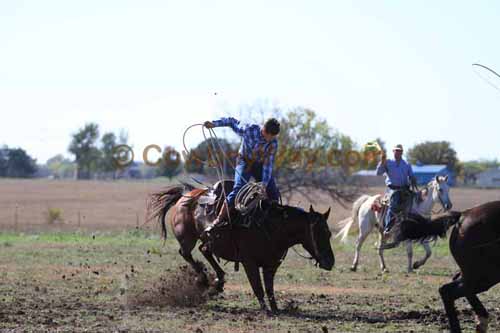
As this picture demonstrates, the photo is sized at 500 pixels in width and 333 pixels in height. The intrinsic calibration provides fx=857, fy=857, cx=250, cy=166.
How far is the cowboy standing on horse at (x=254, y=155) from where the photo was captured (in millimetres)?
11594

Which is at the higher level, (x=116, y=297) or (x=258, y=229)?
(x=258, y=229)

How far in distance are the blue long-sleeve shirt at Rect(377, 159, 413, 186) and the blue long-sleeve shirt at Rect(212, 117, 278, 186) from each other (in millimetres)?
6705

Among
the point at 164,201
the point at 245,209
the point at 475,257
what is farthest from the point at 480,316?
the point at 164,201

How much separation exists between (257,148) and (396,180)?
298 inches

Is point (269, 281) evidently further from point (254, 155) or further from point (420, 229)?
point (420, 229)

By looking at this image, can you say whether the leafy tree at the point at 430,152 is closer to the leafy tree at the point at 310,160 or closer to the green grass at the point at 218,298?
the leafy tree at the point at 310,160

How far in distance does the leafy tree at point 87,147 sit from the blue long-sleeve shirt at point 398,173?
292 feet

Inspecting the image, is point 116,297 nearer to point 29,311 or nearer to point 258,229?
point 29,311

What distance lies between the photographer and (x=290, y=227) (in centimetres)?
1164

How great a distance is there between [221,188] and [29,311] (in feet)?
10.3

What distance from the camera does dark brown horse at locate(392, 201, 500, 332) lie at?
31.6 ft

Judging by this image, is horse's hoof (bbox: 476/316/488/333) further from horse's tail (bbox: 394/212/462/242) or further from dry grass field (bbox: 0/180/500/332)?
horse's tail (bbox: 394/212/462/242)

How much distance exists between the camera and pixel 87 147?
4232 inches

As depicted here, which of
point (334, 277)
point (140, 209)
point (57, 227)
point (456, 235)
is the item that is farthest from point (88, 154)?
point (456, 235)
